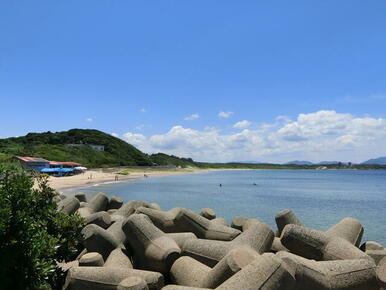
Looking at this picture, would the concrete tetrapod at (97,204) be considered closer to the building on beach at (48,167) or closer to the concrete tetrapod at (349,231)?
the concrete tetrapod at (349,231)

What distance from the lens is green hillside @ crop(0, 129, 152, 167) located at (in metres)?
117

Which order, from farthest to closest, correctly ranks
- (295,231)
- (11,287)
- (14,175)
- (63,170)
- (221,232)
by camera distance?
(63,170)
(221,232)
(295,231)
(14,175)
(11,287)

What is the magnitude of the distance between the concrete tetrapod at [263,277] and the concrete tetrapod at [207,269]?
49 cm

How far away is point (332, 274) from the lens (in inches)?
261

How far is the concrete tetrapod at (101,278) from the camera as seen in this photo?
21.6ft

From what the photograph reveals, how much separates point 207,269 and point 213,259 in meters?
0.54

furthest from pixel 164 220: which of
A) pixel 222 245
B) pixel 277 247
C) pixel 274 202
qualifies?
pixel 274 202

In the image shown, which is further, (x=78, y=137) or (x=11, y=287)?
(x=78, y=137)

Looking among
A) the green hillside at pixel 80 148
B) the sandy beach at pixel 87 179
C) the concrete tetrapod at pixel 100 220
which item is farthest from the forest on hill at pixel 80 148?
the concrete tetrapod at pixel 100 220

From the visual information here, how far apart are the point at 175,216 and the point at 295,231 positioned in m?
3.50

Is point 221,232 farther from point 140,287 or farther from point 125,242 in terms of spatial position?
point 140,287

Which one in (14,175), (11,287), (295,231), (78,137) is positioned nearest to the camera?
(11,287)

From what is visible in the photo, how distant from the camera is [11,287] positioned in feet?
17.4

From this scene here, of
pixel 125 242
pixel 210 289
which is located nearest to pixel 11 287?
pixel 210 289
